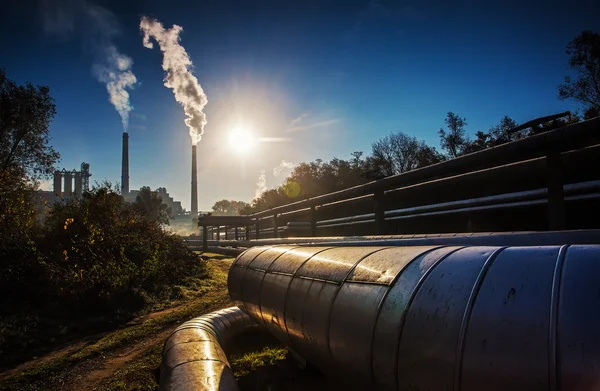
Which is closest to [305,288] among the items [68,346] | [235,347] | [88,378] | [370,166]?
[235,347]

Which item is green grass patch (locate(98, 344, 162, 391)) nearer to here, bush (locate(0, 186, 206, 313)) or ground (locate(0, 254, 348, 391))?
ground (locate(0, 254, 348, 391))

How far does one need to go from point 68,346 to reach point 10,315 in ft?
6.34

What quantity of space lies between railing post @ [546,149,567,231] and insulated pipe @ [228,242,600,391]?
9.70 feet

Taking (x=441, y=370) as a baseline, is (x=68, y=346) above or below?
below

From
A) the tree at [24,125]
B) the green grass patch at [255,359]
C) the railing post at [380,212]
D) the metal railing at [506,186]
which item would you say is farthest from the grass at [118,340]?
the tree at [24,125]

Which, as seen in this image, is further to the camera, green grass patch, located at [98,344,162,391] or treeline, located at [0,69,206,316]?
treeline, located at [0,69,206,316]

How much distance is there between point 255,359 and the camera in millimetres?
5301

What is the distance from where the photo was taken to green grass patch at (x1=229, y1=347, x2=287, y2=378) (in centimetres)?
497

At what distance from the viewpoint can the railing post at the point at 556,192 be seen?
15.0 feet

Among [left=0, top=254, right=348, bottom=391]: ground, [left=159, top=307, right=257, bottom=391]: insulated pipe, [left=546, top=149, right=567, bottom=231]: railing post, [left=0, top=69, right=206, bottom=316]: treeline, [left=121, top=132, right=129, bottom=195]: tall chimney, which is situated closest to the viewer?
[left=159, top=307, right=257, bottom=391]: insulated pipe

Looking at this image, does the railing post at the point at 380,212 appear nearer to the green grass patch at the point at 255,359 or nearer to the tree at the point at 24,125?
the green grass patch at the point at 255,359

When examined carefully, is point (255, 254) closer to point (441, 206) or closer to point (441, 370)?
point (441, 370)

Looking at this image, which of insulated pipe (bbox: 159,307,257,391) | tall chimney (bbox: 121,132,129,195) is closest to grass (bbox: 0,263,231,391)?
insulated pipe (bbox: 159,307,257,391)

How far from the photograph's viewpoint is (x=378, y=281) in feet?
8.70
